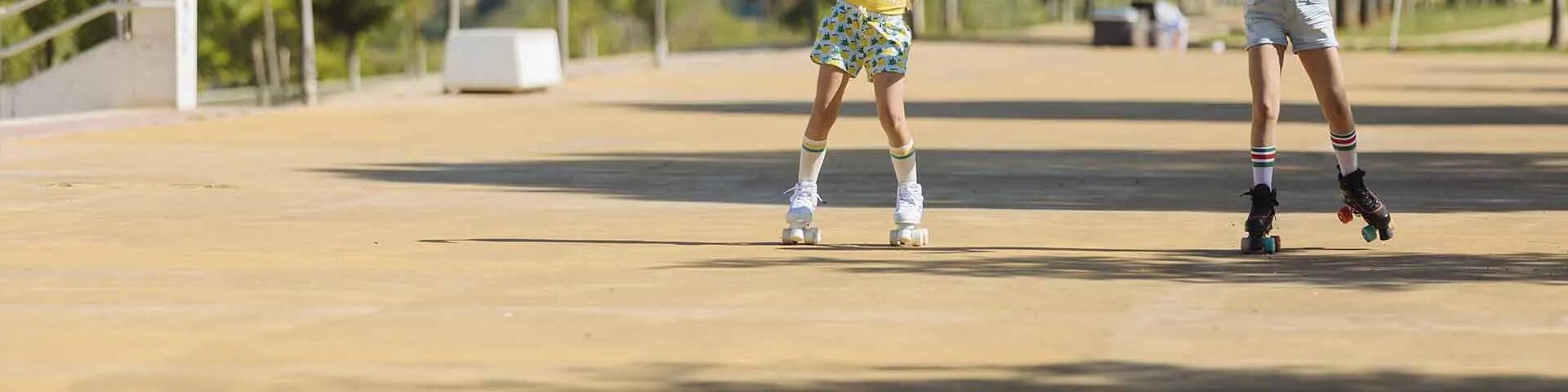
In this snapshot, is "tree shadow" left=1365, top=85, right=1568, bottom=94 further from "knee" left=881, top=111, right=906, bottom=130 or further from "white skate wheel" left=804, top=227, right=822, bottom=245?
"white skate wheel" left=804, top=227, right=822, bottom=245

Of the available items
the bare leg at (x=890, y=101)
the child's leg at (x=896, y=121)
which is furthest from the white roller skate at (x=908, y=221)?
the bare leg at (x=890, y=101)

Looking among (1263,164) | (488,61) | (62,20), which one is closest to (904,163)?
(1263,164)

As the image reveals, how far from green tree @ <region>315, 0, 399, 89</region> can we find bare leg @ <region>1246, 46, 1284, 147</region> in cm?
7717

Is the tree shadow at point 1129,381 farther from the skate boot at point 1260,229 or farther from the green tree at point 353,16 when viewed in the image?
the green tree at point 353,16

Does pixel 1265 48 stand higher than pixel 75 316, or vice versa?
pixel 1265 48

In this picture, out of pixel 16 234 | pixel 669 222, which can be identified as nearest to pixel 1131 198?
pixel 669 222

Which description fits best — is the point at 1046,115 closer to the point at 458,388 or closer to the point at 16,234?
the point at 16,234

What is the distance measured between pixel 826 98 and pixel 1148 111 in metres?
19.6

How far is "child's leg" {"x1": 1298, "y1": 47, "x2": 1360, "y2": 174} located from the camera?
12062 millimetres

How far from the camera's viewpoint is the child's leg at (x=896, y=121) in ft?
39.9

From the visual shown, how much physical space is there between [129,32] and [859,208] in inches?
596

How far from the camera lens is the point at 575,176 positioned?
18031 mm

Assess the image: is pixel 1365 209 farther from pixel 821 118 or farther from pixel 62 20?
pixel 62 20

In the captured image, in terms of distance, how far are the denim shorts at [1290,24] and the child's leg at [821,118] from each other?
1.71 m
